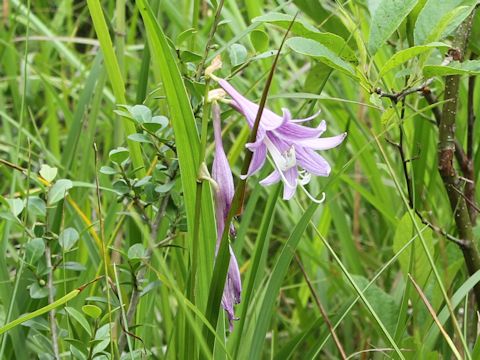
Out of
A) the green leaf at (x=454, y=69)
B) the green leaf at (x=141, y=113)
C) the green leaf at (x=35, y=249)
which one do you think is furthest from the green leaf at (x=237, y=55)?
the green leaf at (x=35, y=249)

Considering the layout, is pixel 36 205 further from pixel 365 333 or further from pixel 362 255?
pixel 362 255

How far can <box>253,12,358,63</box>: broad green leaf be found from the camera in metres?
1.00

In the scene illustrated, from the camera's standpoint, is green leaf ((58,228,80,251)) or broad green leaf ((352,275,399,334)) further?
broad green leaf ((352,275,399,334))

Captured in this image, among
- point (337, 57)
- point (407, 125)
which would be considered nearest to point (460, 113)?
point (407, 125)

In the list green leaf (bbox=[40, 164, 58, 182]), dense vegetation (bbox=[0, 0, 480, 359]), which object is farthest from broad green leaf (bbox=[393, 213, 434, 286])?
green leaf (bbox=[40, 164, 58, 182])

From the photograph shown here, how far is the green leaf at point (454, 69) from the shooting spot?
96cm

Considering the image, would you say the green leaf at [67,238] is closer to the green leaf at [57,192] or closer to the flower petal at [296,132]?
the green leaf at [57,192]

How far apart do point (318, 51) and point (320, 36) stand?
0.04m

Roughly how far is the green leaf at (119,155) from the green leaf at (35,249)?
0.52ft

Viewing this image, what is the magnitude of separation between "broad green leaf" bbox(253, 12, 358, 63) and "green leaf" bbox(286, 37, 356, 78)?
0.9 inches

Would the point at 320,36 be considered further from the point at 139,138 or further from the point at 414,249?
the point at 414,249

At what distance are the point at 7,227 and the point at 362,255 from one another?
0.80m

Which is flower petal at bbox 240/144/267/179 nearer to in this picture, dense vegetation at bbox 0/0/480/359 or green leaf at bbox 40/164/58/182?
dense vegetation at bbox 0/0/480/359

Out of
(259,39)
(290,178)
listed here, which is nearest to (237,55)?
(259,39)
